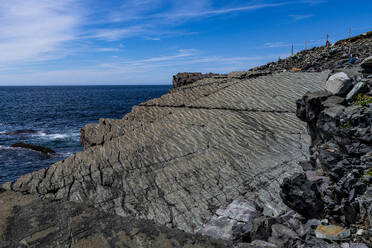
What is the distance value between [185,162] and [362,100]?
6990mm

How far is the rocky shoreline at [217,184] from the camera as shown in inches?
267

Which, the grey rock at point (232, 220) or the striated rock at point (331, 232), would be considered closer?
the striated rock at point (331, 232)

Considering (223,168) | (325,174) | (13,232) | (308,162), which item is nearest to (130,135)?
(223,168)

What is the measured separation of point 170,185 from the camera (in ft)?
34.3

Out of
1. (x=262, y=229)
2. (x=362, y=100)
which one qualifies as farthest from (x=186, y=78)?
(x=262, y=229)

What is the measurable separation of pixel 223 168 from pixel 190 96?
10.1 meters

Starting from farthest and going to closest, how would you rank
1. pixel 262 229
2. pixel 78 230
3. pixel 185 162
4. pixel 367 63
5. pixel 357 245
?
pixel 185 162 < pixel 367 63 < pixel 78 230 < pixel 262 229 < pixel 357 245

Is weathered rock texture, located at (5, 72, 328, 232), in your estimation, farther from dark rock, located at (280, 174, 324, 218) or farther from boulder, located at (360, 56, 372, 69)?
boulder, located at (360, 56, 372, 69)

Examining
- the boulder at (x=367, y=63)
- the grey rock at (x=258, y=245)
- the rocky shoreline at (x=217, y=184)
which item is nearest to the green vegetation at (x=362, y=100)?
the rocky shoreline at (x=217, y=184)

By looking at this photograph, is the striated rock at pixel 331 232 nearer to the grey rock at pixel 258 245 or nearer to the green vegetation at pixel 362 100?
the grey rock at pixel 258 245

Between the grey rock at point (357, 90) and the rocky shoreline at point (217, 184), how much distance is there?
37mm

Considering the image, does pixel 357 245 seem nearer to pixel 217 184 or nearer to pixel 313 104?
pixel 313 104

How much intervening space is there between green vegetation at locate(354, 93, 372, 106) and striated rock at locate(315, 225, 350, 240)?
3.81 metres

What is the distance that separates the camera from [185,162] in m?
11.9
